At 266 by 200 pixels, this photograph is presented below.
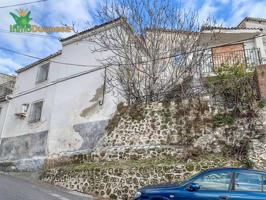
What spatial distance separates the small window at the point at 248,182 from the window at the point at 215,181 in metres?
0.20

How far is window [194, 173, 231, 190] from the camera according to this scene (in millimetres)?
5762

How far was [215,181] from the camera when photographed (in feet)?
19.3

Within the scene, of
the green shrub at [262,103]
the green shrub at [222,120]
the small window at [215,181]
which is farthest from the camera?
the green shrub at [222,120]

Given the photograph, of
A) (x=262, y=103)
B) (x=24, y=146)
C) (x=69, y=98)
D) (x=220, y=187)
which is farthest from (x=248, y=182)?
(x=24, y=146)

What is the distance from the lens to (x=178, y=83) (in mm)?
13688

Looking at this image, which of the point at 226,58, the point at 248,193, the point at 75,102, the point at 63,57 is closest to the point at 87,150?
the point at 75,102

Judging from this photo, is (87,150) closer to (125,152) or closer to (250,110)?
(125,152)

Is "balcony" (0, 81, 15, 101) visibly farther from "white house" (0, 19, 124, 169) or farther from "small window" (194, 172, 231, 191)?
"small window" (194, 172, 231, 191)

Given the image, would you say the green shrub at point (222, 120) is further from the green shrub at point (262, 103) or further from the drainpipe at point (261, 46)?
the drainpipe at point (261, 46)

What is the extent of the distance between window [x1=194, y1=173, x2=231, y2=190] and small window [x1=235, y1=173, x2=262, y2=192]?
0.20 meters

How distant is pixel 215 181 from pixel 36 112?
1370cm

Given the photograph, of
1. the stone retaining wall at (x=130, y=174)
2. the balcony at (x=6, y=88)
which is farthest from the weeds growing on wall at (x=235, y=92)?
the balcony at (x=6, y=88)

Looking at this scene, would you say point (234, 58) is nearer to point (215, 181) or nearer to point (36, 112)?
point (215, 181)

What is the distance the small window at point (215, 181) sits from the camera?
576 cm
